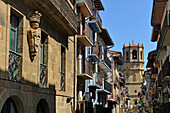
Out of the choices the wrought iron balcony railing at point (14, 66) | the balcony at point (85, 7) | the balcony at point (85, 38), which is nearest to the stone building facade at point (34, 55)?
the wrought iron balcony railing at point (14, 66)

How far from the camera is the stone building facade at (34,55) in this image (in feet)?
28.8

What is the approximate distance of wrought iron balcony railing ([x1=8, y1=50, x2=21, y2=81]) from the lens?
9077 mm

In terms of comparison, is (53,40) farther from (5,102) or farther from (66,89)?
(5,102)

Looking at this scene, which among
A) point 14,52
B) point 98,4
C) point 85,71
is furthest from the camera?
point 98,4

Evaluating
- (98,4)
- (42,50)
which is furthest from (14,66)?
(98,4)

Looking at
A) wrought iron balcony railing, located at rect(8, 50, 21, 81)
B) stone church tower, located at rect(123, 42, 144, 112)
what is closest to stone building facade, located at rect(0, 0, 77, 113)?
wrought iron balcony railing, located at rect(8, 50, 21, 81)

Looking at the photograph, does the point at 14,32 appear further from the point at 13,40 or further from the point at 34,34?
the point at 34,34

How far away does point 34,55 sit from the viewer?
1055 centimetres

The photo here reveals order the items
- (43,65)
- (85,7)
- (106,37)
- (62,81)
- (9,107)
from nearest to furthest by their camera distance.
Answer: (9,107) < (43,65) < (62,81) < (85,7) < (106,37)

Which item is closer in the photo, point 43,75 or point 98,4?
point 43,75

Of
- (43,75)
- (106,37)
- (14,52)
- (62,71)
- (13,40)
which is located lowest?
(43,75)

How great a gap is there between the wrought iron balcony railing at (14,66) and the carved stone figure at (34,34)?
0.77m

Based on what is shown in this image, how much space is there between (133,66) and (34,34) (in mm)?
100195

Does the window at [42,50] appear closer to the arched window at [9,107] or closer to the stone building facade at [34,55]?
the stone building facade at [34,55]
